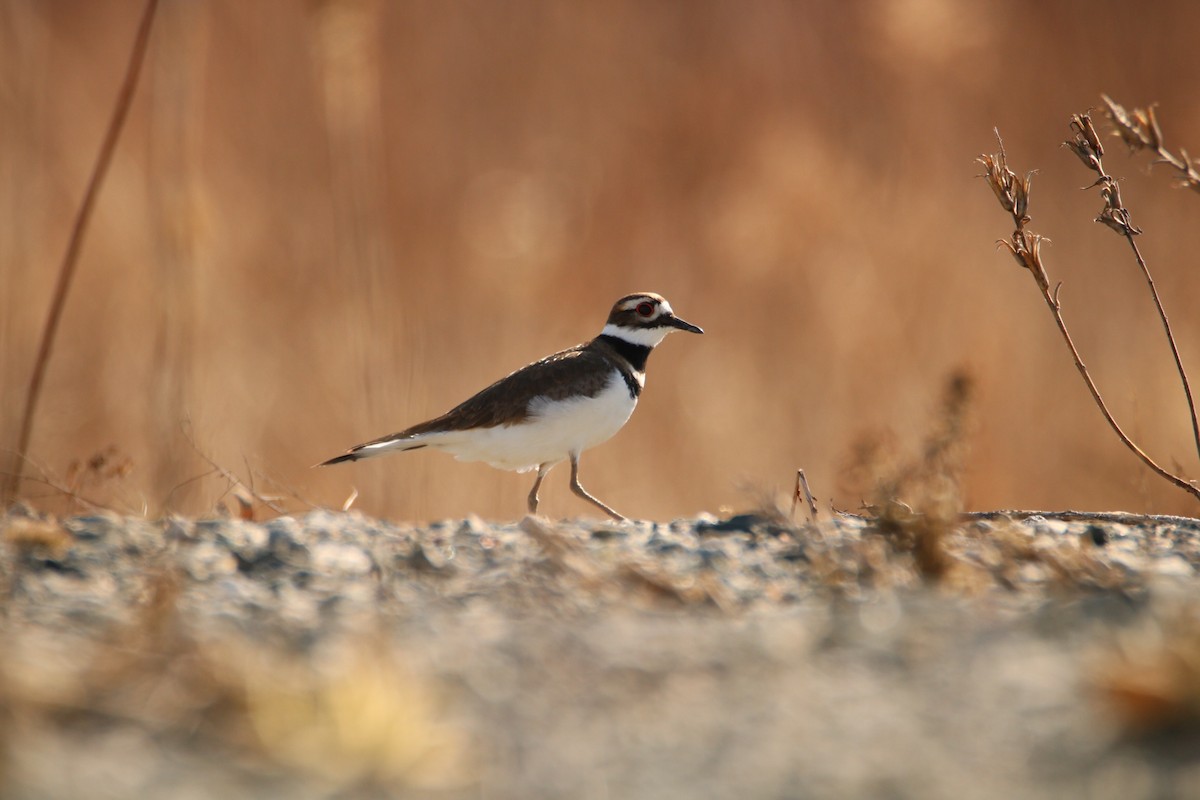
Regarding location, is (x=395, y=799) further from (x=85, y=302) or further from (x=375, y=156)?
(x=375, y=156)

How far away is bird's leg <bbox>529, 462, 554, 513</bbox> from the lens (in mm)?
6436

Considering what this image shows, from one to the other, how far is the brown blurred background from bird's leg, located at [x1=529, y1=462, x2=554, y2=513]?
0.83 ft

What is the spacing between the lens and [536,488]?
662cm

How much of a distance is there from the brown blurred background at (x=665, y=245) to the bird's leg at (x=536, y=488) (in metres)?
0.25

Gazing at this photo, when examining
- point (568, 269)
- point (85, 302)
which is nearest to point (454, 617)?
point (85, 302)

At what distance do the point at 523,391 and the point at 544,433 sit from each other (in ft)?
0.76

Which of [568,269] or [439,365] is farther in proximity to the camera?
[568,269]

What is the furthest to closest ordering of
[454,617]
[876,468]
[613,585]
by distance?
1. [876,468]
2. [613,585]
3. [454,617]

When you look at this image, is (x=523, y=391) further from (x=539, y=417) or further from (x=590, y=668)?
(x=590, y=668)

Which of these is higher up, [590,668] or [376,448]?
[376,448]

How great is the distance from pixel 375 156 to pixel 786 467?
3.88 metres

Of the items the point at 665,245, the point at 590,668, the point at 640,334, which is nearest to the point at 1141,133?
the point at 590,668

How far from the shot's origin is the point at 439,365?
7.88 metres

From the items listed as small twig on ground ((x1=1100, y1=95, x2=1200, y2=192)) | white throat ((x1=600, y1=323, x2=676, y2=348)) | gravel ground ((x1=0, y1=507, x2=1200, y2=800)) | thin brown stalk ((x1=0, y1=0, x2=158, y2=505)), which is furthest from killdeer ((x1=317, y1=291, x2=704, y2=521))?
small twig on ground ((x1=1100, y1=95, x2=1200, y2=192))
